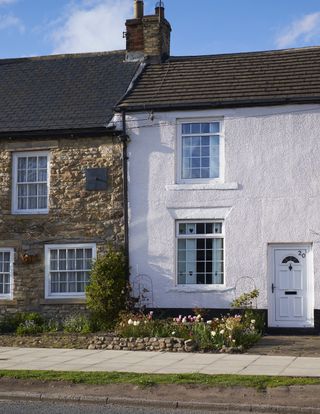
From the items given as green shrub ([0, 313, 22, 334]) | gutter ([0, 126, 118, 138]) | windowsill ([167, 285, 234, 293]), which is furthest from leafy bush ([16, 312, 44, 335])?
gutter ([0, 126, 118, 138])

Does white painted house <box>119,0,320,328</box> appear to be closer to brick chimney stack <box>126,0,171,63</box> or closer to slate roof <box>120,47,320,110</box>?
slate roof <box>120,47,320,110</box>

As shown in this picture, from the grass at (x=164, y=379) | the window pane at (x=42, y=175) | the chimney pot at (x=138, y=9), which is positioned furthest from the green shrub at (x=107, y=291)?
the chimney pot at (x=138, y=9)

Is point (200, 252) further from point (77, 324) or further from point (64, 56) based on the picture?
point (64, 56)

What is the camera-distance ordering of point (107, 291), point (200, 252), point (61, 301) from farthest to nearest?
point (61, 301), point (200, 252), point (107, 291)

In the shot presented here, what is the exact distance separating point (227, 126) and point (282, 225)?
9.58 feet

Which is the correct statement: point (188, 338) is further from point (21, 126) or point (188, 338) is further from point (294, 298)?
point (21, 126)

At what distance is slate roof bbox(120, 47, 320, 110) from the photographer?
1859 cm

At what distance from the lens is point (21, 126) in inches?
792

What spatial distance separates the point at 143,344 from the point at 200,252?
156 inches

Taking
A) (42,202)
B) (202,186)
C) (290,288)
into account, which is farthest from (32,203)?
(290,288)

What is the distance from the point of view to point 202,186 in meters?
18.7

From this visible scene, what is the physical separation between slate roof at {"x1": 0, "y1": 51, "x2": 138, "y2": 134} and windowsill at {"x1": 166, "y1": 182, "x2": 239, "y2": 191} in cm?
259

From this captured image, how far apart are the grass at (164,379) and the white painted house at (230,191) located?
6998 millimetres

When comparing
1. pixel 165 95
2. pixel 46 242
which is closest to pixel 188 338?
pixel 46 242
